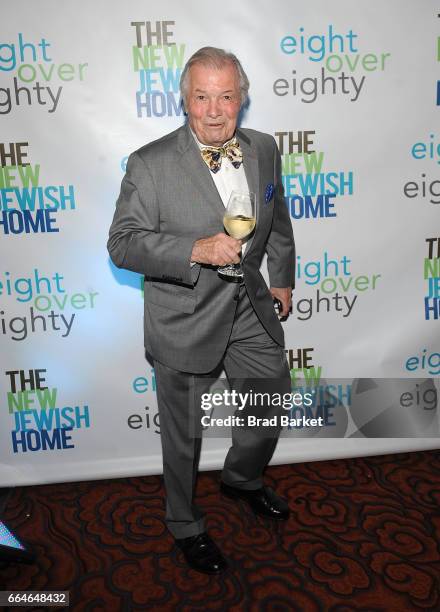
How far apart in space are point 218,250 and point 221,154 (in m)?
0.51

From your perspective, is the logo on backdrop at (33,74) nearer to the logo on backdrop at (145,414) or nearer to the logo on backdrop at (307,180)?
the logo on backdrop at (307,180)

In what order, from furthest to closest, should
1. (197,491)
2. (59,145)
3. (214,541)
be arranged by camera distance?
(197,491), (59,145), (214,541)

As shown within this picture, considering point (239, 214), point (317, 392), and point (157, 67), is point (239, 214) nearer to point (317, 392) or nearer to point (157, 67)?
point (157, 67)

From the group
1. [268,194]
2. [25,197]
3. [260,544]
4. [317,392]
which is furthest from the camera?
[317,392]

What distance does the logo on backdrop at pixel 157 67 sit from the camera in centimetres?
264

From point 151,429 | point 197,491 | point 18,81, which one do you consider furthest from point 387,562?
point 18,81

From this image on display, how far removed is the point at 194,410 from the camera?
2.41 metres

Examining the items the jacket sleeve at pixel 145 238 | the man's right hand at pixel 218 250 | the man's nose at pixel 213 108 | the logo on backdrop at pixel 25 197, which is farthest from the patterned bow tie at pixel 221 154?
the logo on backdrop at pixel 25 197

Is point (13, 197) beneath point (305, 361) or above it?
above

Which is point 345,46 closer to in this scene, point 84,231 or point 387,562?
point 84,231

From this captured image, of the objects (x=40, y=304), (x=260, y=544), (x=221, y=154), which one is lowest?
(x=260, y=544)

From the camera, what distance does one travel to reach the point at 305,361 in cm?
316

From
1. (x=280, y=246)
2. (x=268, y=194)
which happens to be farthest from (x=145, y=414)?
(x=268, y=194)

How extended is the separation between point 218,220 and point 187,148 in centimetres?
31
